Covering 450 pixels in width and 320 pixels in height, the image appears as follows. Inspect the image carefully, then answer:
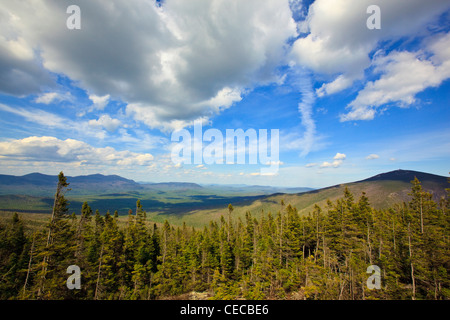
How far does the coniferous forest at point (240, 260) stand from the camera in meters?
17.7

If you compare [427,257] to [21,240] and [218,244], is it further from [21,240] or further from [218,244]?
[21,240]

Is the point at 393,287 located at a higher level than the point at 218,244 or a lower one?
higher

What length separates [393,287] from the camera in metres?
22.7

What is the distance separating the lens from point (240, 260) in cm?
4722

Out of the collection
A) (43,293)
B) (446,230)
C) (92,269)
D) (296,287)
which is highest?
(446,230)

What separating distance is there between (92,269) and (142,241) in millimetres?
9083

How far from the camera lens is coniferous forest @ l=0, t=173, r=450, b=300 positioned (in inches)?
698

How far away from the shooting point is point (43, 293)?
1602 centimetres
